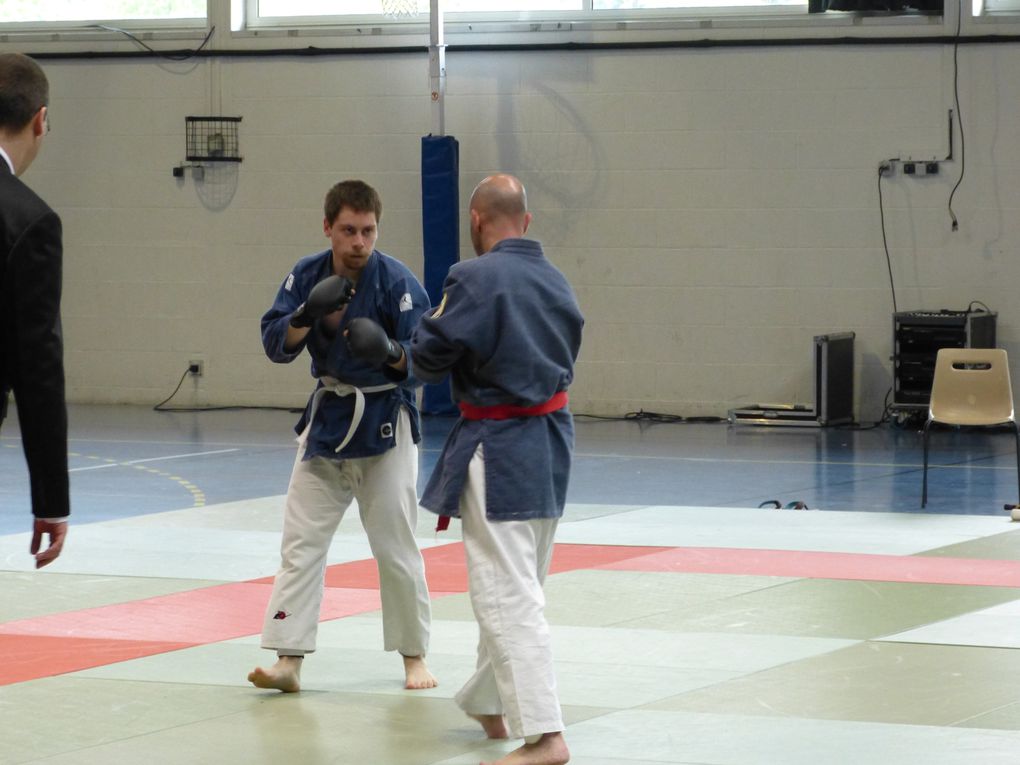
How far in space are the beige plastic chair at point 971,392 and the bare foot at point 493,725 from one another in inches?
213

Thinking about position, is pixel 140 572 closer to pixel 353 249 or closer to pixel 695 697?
pixel 353 249

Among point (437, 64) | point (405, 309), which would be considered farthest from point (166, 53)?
point (405, 309)

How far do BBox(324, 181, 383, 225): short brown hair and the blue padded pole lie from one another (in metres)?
9.23

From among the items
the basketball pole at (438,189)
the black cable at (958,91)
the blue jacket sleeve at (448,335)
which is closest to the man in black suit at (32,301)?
the blue jacket sleeve at (448,335)

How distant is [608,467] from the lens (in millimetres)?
11219

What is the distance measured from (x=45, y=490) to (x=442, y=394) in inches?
436

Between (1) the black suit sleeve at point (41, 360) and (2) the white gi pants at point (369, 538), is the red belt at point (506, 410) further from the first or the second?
(1) the black suit sleeve at point (41, 360)

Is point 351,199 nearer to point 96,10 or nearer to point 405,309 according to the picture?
point 405,309

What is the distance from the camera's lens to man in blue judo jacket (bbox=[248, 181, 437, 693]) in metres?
4.88

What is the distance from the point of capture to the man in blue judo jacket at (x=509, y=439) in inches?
157

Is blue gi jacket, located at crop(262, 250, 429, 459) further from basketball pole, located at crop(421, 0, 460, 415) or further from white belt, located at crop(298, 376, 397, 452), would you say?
basketball pole, located at crop(421, 0, 460, 415)

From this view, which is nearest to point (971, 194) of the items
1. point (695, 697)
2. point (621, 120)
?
point (621, 120)

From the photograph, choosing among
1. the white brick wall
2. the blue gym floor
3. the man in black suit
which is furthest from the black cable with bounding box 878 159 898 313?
the man in black suit

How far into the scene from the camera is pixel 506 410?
4137 millimetres
